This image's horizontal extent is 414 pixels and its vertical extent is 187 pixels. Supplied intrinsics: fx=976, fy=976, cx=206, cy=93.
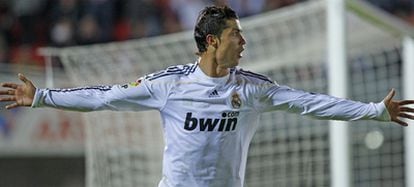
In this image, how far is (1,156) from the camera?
1035 centimetres

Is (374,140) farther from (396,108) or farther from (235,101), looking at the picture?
(235,101)

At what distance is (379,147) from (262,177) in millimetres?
1251

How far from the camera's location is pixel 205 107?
394cm

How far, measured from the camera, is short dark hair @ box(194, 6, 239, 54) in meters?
3.96

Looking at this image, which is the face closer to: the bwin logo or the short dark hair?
the short dark hair

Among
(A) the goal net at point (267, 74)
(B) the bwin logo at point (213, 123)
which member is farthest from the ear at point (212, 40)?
(A) the goal net at point (267, 74)

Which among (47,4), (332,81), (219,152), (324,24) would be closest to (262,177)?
(324,24)

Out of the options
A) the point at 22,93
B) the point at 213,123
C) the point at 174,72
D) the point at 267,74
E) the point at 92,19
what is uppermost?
the point at 92,19

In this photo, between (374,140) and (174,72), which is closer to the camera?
(174,72)

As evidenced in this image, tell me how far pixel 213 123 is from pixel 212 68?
0.23 metres

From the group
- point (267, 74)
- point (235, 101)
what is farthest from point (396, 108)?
point (267, 74)

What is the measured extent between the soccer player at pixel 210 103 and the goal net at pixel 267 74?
2308 millimetres

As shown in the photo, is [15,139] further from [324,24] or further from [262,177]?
[324,24]

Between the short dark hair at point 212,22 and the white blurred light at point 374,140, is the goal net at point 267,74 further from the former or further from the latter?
the short dark hair at point 212,22
